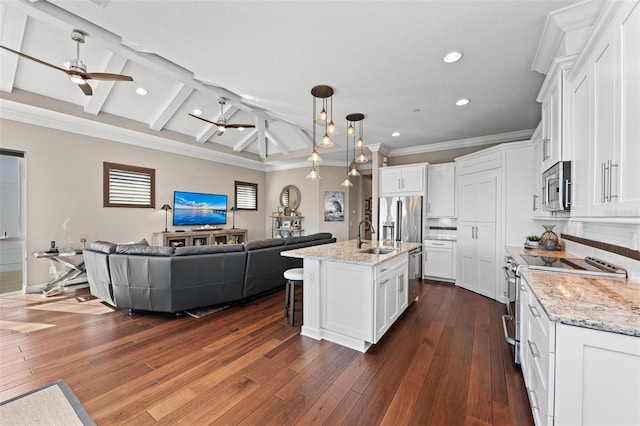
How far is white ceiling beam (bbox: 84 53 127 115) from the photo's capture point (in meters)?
3.82

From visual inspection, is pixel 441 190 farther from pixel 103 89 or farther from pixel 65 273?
pixel 65 273

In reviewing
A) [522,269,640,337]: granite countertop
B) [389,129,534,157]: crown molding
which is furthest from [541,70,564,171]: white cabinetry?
[389,129,534,157]: crown molding

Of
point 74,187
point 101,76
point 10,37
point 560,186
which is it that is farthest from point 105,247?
point 560,186

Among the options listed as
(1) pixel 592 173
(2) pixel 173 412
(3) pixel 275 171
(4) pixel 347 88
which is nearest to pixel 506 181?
(1) pixel 592 173

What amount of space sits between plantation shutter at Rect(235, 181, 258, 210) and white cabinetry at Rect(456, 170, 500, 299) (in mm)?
5710

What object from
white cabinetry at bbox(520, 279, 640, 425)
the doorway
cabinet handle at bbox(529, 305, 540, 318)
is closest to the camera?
white cabinetry at bbox(520, 279, 640, 425)

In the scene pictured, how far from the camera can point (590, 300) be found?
1290mm

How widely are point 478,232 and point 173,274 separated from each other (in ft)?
15.3

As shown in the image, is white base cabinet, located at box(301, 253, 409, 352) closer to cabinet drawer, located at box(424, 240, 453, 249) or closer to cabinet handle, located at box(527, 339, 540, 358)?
cabinet handle, located at box(527, 339, 540, 358)

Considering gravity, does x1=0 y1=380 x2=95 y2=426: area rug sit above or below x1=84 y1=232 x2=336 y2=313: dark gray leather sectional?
below

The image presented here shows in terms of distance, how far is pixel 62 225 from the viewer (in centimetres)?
456

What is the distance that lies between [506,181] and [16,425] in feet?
18.4

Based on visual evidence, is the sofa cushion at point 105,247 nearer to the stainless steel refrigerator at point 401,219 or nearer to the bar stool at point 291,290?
the bar stool at point 291,290

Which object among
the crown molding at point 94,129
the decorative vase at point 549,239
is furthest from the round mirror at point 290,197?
the decorative vase at point 549,239
